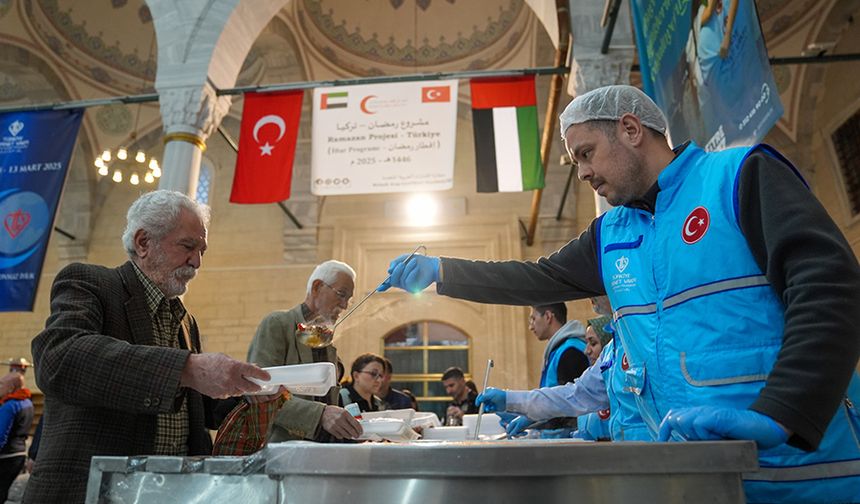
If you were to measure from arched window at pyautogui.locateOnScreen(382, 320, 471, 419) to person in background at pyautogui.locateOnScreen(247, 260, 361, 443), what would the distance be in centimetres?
769

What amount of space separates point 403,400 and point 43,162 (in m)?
5.04

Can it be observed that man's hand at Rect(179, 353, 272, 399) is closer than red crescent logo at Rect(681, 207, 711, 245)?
No

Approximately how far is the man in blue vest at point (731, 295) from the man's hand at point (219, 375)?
1.00 meters

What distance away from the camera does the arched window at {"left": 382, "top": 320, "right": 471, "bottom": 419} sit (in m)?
10.9

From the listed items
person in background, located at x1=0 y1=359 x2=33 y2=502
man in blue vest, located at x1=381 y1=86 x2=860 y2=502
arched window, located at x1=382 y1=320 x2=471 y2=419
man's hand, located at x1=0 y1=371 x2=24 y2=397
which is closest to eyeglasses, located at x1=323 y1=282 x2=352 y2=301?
man in blue vest, located at x1=381 y1=86 x2=860 y2=502

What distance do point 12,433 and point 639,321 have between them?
6994mm

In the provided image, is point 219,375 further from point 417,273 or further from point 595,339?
point 595,339

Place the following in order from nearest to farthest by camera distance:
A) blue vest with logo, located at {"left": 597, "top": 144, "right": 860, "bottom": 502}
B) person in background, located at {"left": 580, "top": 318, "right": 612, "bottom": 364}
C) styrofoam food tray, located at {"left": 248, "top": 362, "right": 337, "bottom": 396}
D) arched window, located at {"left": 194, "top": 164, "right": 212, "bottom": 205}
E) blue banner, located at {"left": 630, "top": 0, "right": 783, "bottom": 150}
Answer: blue vest with logo, located at {"left": 597, "top": 144, "right": 860, "bottom": 502}
styrofoam food tray, located at {"left": 248, "top": 362, "right": 337, "bottom": 396}
blue banner, located at {"left": 630, "top": 0, "right": 783, "bottom": 150}
person in background, located at {"left": 580, "top": 318, "right": 612, "bottom": 364}
arched window, located at {"left": 194, "top": 164, "right": 212, "bottom": 205}

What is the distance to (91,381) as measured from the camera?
1586mm

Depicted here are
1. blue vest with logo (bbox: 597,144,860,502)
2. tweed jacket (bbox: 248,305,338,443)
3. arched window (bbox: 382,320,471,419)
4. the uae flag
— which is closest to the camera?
blue vest with logo (bbox: 597,144,860,502)

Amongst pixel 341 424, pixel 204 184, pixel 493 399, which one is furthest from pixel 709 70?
pixel 204 184

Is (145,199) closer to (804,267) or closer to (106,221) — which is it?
(804,267)

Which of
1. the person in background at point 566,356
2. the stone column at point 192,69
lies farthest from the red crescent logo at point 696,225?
the stone column at point 192,69

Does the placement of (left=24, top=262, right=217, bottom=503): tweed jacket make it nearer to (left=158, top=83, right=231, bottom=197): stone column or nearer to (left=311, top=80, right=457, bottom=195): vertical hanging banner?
(left=311, top=80, right=457, bottom=195): vertical hanging banner
